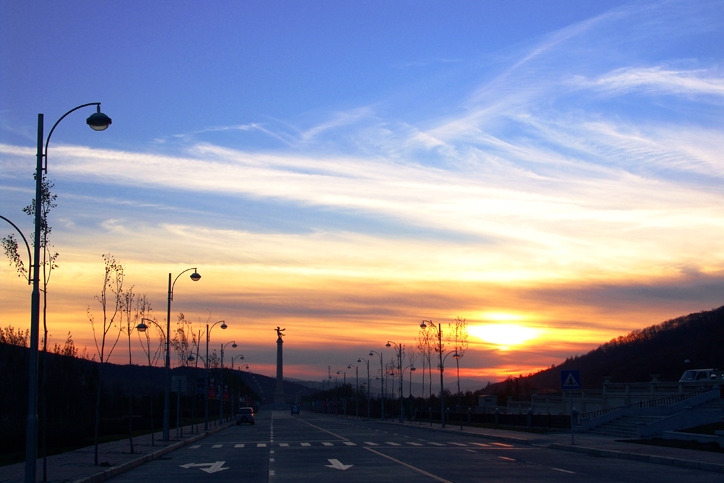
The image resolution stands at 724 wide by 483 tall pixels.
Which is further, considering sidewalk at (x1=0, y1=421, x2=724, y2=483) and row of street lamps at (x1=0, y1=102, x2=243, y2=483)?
sidewalk at (x1=0, y1=421, x2=724, y2=483)

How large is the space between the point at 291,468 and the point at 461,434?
25578mm

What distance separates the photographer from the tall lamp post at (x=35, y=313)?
598 inches

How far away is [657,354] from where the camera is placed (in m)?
152

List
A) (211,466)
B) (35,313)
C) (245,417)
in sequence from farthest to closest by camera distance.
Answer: (245,417)
(211,466)
(35,313)

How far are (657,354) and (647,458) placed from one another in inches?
5543

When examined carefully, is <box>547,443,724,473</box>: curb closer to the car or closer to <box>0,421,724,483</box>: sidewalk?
<box>0,421,724,483</box>: sidewalk

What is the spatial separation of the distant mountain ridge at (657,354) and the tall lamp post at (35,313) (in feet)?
358

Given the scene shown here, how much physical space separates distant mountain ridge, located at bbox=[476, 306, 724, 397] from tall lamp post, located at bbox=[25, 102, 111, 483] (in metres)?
109

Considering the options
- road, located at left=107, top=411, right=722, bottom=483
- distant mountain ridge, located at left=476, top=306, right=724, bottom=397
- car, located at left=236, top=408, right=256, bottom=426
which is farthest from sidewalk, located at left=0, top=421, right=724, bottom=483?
distant mountain ridge, located at left=476, top=306, right=724, bottom=397

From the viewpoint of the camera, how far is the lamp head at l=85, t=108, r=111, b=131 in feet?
54.1

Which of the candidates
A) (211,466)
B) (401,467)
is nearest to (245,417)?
(211,466)

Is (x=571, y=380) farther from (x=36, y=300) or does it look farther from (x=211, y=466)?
(x=36, y=300)

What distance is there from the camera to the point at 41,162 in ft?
54.3

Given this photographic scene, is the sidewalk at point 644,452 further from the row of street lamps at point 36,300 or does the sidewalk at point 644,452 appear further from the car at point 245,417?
the car at point 245,417
